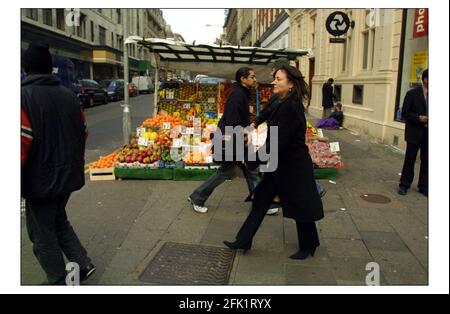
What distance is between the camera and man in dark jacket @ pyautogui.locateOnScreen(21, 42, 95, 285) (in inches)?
110

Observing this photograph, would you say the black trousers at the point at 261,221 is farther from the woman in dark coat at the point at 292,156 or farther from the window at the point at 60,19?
the window at the point at 60,19

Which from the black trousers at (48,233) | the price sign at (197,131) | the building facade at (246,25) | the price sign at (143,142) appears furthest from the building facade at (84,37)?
the black trousers at (48,233)

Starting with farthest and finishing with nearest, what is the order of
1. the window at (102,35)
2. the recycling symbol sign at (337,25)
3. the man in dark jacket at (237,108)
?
the window at (102,35) → the recycling symbol sign at (337,25) → the man in dark jacket at (237,108)

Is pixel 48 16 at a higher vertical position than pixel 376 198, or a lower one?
higher

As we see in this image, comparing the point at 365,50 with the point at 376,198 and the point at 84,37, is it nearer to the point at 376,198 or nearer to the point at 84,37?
the point at 376,198

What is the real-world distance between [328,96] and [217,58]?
646 centimetres

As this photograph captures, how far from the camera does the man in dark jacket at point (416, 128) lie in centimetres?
571

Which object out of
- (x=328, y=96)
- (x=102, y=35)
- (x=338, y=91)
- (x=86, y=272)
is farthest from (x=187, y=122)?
(x=102, y=35)

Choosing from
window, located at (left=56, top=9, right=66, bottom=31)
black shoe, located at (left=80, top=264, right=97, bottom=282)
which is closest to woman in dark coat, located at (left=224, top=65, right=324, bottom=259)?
black shoe, located at (left=80, top=264, right=97, bottom=282)

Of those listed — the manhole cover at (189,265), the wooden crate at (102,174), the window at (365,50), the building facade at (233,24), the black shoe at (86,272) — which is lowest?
the manhole cover at (189,265)

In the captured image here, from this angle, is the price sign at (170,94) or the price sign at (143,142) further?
the price sign at (170,94)

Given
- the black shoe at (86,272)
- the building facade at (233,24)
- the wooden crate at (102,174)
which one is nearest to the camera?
the black shoe at (86,272)

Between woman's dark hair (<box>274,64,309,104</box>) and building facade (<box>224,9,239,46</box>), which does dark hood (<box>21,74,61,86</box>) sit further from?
building facade (<box>224,9,239,46</box>)

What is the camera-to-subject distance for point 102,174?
677cm
